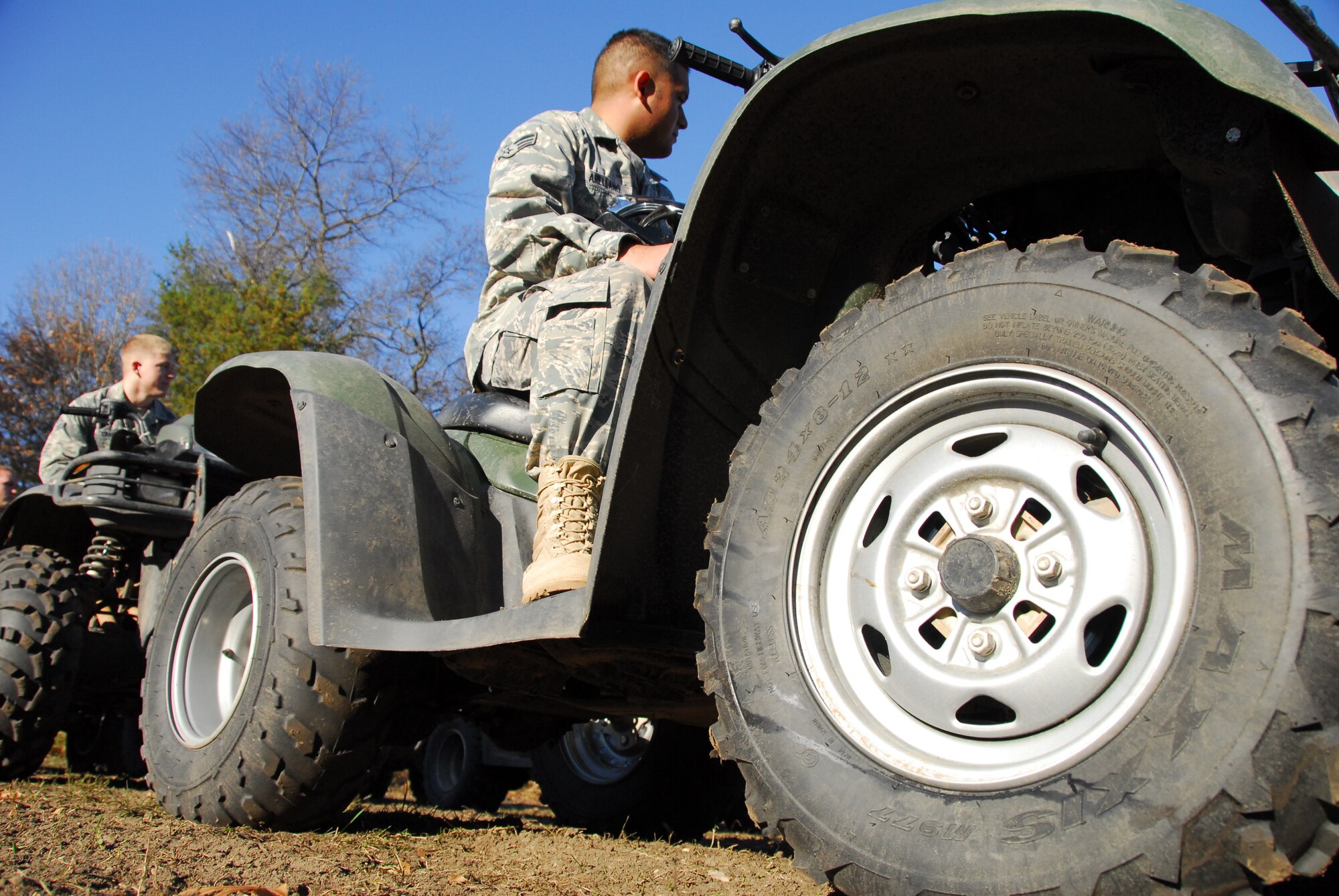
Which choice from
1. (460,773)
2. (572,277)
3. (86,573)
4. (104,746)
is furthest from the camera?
(460,773)

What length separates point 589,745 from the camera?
4.97 m

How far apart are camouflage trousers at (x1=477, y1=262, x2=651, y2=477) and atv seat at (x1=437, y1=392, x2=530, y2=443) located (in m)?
0.43

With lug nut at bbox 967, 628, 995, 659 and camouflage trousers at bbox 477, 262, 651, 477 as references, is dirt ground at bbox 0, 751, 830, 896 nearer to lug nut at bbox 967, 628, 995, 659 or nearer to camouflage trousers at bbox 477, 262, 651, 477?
lug nut at bbox 967, 628, 995, 659

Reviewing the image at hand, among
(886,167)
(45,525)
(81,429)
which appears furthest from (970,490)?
(81,429)

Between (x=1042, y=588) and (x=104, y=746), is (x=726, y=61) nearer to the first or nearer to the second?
(x=1042, y=588)

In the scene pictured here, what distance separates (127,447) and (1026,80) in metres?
4.62

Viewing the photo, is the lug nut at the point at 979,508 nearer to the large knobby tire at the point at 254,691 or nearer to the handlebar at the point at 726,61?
the handlebar at the point at 726,61

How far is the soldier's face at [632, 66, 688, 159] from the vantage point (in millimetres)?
3877

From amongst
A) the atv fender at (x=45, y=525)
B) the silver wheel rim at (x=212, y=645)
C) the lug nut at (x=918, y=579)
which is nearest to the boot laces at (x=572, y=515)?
the lug nut at (x=918, y=579)

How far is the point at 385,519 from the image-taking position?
2.78 metres

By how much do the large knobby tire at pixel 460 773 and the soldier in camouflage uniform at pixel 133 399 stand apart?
266 cm

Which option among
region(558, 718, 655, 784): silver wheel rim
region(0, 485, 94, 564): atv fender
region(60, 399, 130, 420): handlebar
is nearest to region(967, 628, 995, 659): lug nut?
region(558, 718, 655, 784): silver wheel rim

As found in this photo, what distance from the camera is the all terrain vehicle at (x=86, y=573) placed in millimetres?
3984

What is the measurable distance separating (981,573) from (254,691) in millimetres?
2081
